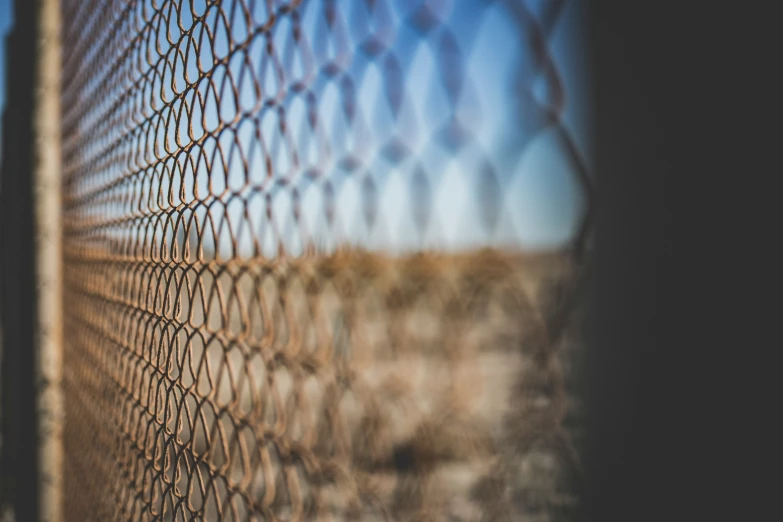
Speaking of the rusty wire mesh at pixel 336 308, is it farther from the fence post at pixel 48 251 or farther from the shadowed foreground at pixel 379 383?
the fence post at pixel 48 251

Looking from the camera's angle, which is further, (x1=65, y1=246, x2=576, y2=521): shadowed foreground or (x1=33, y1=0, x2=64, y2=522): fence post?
(x1=33, y1=0, x2=64, y2=522): fence post

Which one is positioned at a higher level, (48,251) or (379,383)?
(48,251)

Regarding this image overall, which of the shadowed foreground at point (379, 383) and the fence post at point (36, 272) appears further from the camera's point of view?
the fence post at point (36, 272)

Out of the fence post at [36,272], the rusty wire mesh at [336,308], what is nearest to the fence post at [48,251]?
the fence post at [36,272]

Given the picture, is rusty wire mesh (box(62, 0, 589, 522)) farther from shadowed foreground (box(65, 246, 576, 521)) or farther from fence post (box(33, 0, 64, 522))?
fence post (box(33, 0, 64, 522))

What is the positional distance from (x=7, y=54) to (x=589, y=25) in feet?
9.32

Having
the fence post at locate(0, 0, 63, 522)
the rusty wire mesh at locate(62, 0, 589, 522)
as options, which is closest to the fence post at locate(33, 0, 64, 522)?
the fence post at locate(0, 0, 63, 522)

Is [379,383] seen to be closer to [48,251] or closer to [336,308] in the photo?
[336,308]

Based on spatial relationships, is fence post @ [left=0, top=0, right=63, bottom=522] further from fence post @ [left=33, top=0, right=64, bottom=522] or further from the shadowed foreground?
the shadowed foreground

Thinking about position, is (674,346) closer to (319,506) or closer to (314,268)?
(314,268)

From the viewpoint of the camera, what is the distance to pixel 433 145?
0.47m

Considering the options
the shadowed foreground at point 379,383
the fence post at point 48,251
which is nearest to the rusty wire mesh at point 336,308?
the shadowed foreground at point 379,383

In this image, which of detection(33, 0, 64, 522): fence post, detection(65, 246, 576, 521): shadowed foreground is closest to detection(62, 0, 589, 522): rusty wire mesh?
detection(65, 246, 576, 521): shadowed foreground

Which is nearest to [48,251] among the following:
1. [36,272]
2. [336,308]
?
[36,272]
